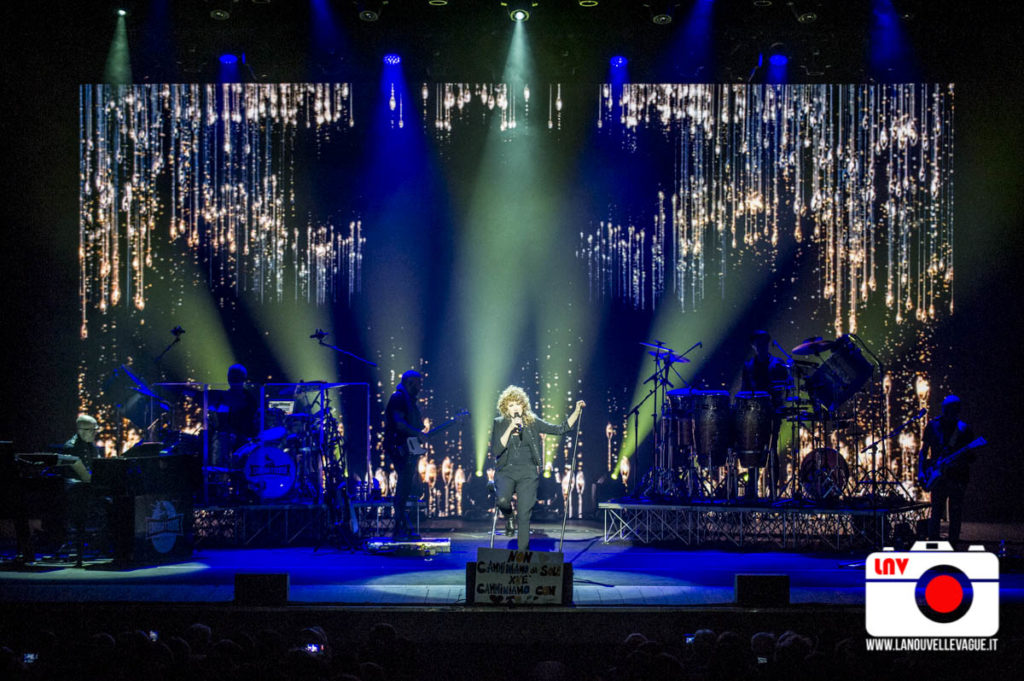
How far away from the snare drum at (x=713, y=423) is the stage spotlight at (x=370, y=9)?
208 inches

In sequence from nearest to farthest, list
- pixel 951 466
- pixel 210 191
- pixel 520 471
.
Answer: pixel 520 471, pixel 951 466, pixel 210 191

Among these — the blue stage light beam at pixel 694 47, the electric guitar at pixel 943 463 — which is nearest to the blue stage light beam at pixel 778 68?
the blue stage light beam at pixel 694 47

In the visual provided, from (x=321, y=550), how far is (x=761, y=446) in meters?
4.67

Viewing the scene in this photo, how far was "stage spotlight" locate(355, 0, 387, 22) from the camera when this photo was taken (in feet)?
33.1

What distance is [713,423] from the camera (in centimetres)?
1015

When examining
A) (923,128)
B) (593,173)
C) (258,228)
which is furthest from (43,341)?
(923,128)

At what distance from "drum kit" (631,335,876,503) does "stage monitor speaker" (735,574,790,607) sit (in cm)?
398

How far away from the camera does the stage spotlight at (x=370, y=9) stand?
10086mm

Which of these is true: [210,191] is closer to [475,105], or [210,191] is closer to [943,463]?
[475,105]

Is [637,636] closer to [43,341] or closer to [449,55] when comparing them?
[449,55]

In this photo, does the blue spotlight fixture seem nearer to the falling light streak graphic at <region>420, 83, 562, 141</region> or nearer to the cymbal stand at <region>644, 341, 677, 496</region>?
the falling light streak graphic at <region>420, 83, 562, 141</region>

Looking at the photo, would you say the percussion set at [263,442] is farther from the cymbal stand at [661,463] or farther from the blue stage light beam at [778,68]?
the blue stage light beam at [778,68]

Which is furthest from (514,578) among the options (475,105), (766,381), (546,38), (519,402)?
(475,105)

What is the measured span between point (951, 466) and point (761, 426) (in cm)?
185
